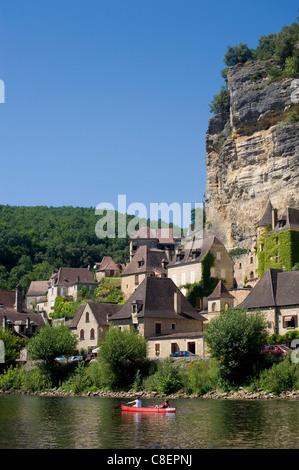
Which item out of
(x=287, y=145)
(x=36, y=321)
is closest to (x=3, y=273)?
(x=36, y=321)

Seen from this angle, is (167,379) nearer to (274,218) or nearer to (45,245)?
(274,218)

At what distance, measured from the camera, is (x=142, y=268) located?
80.9m

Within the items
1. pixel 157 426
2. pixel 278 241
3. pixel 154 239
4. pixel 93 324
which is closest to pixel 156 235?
pixel 154 239

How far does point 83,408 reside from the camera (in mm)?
38750

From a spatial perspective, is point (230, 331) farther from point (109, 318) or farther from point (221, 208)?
point (221, 208)

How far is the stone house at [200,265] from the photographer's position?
7281cm

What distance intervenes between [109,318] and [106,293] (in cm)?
3116

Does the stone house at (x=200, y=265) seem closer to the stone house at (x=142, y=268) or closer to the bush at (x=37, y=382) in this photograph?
the stone house at (x=142, y=268)

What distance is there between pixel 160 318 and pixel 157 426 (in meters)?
25.4

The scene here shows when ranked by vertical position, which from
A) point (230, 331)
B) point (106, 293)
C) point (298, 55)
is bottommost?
point (230, 331)

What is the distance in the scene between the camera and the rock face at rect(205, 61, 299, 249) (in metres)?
77.1

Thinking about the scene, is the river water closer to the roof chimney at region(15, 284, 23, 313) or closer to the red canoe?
the red canoe

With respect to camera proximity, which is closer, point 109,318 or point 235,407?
point 235,407

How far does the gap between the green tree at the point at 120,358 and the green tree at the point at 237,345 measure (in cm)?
739
